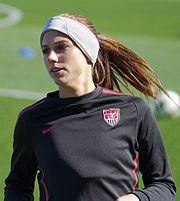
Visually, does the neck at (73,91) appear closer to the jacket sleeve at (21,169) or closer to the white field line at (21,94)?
the jacket sleeve at (21,169)

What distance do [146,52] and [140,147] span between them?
10.9 meters

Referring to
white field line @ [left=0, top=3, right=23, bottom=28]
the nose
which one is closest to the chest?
the nose

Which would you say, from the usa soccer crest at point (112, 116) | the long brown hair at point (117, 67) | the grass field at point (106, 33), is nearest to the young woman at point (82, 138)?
the usa soccer crest at point (112, 116)

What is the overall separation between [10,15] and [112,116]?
1700 cm

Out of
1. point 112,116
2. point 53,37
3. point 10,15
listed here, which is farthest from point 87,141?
point 10,15

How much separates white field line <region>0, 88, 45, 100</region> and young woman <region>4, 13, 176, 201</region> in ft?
21.9

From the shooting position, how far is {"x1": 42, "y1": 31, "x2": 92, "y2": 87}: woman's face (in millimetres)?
3162

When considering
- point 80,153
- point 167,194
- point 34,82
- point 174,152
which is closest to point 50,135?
point 80,153

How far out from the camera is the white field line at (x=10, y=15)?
18.1 m

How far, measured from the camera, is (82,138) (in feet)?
10.3

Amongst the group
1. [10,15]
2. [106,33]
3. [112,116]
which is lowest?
[112,116]

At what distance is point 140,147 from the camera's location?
3176 millimetres

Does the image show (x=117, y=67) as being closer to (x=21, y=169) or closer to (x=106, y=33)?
(x=21, y=169)

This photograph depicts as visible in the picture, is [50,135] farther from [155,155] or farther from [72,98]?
[155,155]
